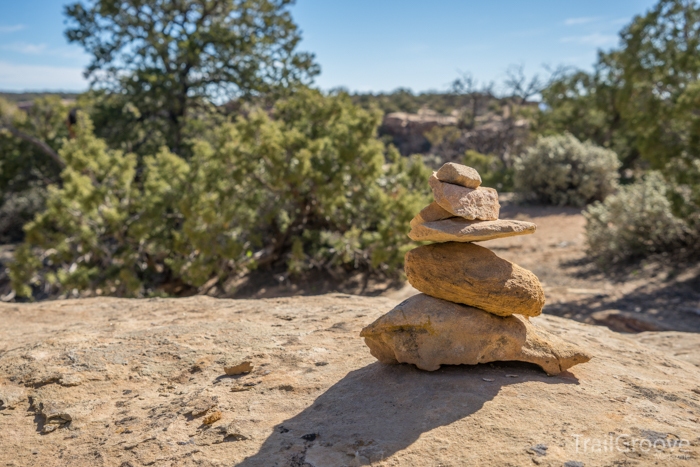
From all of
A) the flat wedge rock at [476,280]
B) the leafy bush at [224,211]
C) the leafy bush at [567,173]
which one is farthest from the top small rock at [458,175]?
the leafy bush at [567,173]

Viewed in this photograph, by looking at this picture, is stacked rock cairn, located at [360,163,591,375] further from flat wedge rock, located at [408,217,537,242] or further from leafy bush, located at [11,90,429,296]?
leafy bush, located at [11,90,429,296]

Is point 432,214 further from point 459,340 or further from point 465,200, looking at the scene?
point 459,340

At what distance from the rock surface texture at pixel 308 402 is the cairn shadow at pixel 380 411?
10 mm

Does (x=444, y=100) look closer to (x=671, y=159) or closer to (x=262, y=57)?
(x=262, y=57)

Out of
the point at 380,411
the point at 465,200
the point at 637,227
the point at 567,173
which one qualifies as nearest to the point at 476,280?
the point at 465,200

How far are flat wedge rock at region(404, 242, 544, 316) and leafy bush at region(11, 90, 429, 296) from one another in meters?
5.50

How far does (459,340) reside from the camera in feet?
11.8

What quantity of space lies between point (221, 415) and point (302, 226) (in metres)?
8.01

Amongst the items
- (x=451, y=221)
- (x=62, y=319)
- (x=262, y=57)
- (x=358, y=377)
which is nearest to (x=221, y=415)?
(x=358, y=377)

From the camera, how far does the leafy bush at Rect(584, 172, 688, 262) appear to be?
31.4 ft

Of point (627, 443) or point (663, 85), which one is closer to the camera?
point (627, 443)

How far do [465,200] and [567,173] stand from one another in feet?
44.8

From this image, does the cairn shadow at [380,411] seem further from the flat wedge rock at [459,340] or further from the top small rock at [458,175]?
the top small rock at [458,175]

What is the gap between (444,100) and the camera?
47.0m
